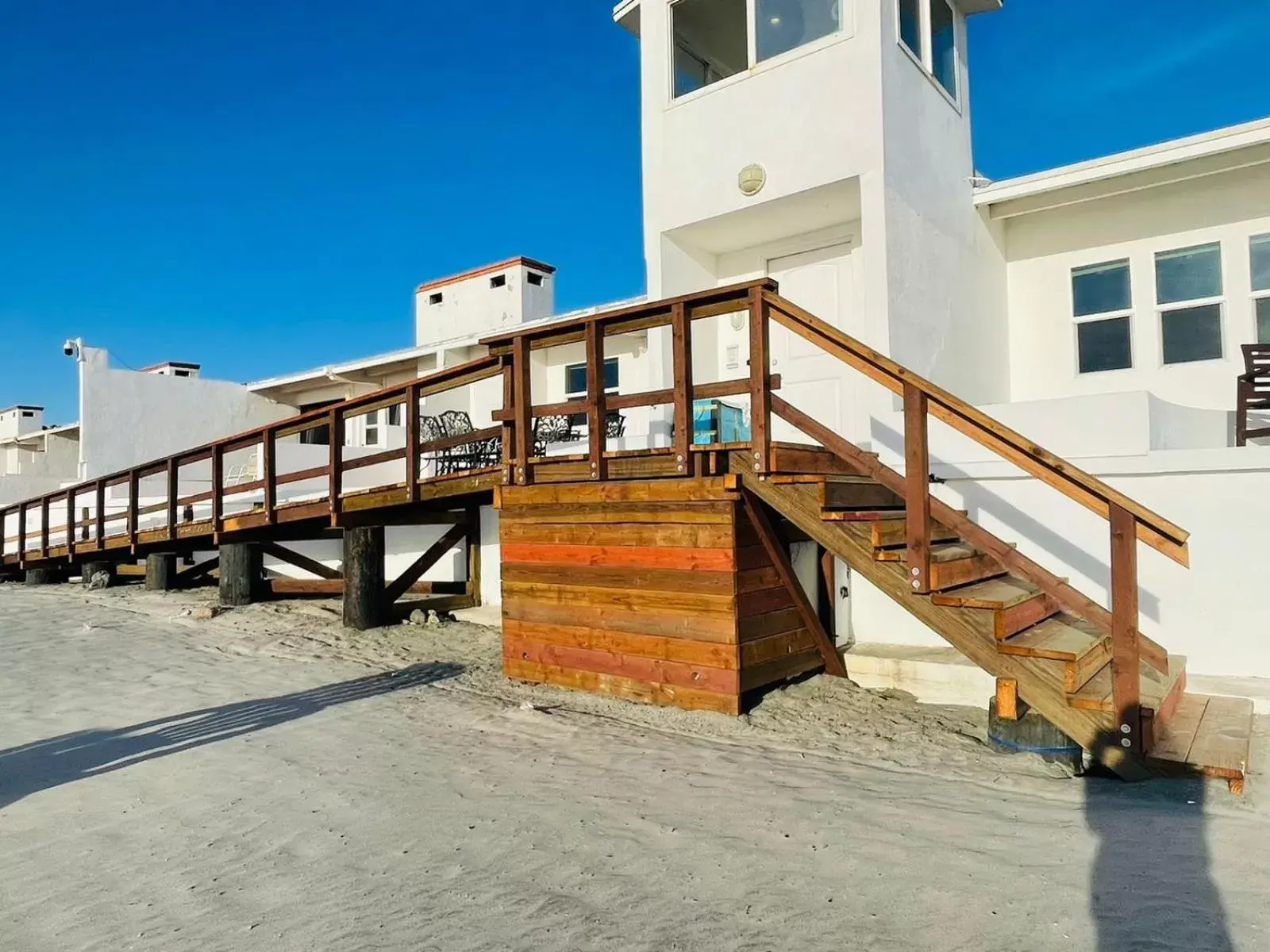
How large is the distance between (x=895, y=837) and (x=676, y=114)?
745 centimetres

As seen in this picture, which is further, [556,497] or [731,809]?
[556,497]

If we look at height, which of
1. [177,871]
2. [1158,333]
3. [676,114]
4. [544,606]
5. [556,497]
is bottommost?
[177,871]

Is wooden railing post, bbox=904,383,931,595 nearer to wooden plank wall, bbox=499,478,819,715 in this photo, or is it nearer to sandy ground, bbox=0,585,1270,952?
sandy ground, bbox=0,585,1270,952

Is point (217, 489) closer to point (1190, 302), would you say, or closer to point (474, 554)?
point (474, 554)

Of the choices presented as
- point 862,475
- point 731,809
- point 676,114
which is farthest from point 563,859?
point 676,114

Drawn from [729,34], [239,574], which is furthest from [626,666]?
[729,34]

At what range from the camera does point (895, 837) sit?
12.3ft

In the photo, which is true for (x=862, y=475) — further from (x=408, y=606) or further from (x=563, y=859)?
(x=408, y=606)

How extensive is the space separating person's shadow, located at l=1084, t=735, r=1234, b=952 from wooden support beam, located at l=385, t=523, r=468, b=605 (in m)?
6.94

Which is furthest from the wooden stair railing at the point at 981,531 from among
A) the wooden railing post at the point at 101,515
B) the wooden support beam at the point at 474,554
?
the wooden railing post at the point at 101,515

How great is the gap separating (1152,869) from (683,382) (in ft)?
11.8

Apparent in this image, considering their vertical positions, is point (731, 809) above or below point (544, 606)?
below

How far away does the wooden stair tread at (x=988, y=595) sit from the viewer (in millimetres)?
4508

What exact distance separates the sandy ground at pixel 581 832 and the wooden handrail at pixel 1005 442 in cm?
123
